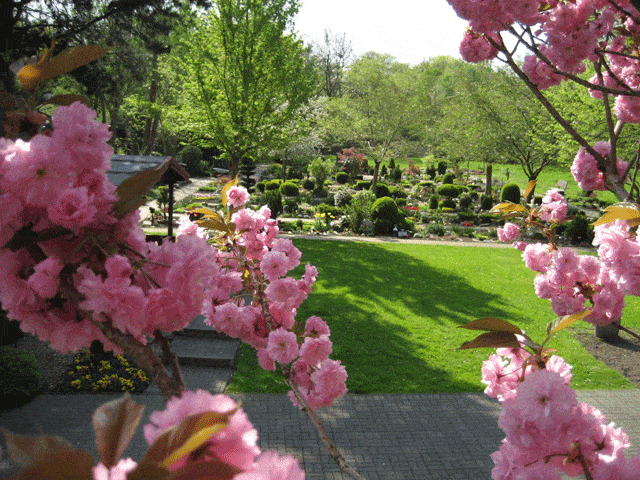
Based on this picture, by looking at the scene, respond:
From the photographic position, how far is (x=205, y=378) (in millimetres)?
6898

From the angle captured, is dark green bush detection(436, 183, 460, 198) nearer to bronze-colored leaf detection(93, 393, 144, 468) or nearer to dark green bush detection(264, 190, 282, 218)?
dark green bush detection(264, 190, 282, 218)

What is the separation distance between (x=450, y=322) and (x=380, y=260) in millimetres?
4047

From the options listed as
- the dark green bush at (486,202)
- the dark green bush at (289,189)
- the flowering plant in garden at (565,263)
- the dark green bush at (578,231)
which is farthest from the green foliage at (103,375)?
the dark green bush at (486,202)

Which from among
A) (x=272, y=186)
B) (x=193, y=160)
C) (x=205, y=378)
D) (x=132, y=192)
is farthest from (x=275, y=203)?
(x=132, y=192)

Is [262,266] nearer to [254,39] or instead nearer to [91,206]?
[91,206]

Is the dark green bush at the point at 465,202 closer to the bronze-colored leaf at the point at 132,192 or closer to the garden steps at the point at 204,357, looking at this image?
the garden steps at the point at 204,357

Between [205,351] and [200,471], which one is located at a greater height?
[200,471]

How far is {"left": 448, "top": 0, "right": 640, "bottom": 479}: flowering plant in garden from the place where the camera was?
1.33 metres

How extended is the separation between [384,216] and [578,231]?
5.89 metres

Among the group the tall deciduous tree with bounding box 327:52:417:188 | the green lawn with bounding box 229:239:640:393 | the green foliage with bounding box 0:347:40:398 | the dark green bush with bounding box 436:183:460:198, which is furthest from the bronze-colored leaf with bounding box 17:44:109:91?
the dark green bush with bounding box 436:183:460:198

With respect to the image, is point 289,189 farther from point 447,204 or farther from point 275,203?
point 447,204

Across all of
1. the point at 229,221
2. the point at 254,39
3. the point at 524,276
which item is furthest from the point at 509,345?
the point at 254,39

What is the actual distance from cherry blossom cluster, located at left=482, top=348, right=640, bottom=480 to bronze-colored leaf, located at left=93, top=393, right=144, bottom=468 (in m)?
1.04

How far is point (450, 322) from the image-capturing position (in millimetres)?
9359
